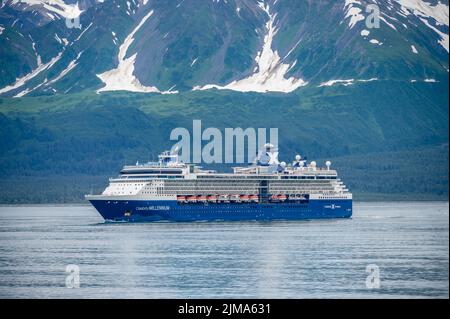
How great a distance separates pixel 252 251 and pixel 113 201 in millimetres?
39929

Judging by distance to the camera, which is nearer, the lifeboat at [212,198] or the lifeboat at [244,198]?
the lifeboat at [212,198]

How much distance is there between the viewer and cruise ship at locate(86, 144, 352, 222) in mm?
135250

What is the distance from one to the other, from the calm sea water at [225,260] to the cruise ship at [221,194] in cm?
362

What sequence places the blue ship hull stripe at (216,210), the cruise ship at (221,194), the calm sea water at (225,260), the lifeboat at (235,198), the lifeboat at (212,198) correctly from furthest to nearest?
the lifeboat at (235,198) < the lifeboat at (212,198) < the cruise ship at (221,194) < the blue ship hull stripe at (216,210) < the calm sea water at (225,260)

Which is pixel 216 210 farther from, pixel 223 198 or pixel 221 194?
pixel 221 194

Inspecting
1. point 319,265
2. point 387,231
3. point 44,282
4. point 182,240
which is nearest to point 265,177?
point 387,231

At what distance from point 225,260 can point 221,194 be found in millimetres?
53581

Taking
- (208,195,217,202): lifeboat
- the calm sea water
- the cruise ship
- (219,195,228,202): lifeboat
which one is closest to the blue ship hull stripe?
the cruise ship

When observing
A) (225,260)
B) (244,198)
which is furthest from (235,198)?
(225,260)

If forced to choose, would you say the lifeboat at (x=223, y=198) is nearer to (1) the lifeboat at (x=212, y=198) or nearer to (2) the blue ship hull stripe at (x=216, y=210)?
(2) the blue ship hull stripe at (x=216, y=210)

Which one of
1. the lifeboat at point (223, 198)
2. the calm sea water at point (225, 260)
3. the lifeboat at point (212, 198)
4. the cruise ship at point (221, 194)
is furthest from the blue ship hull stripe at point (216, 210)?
the calm sea water at point (225, 260)

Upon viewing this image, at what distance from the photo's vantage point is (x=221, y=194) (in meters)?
143

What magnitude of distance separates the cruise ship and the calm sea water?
362 cm

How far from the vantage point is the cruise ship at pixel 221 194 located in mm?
135250
